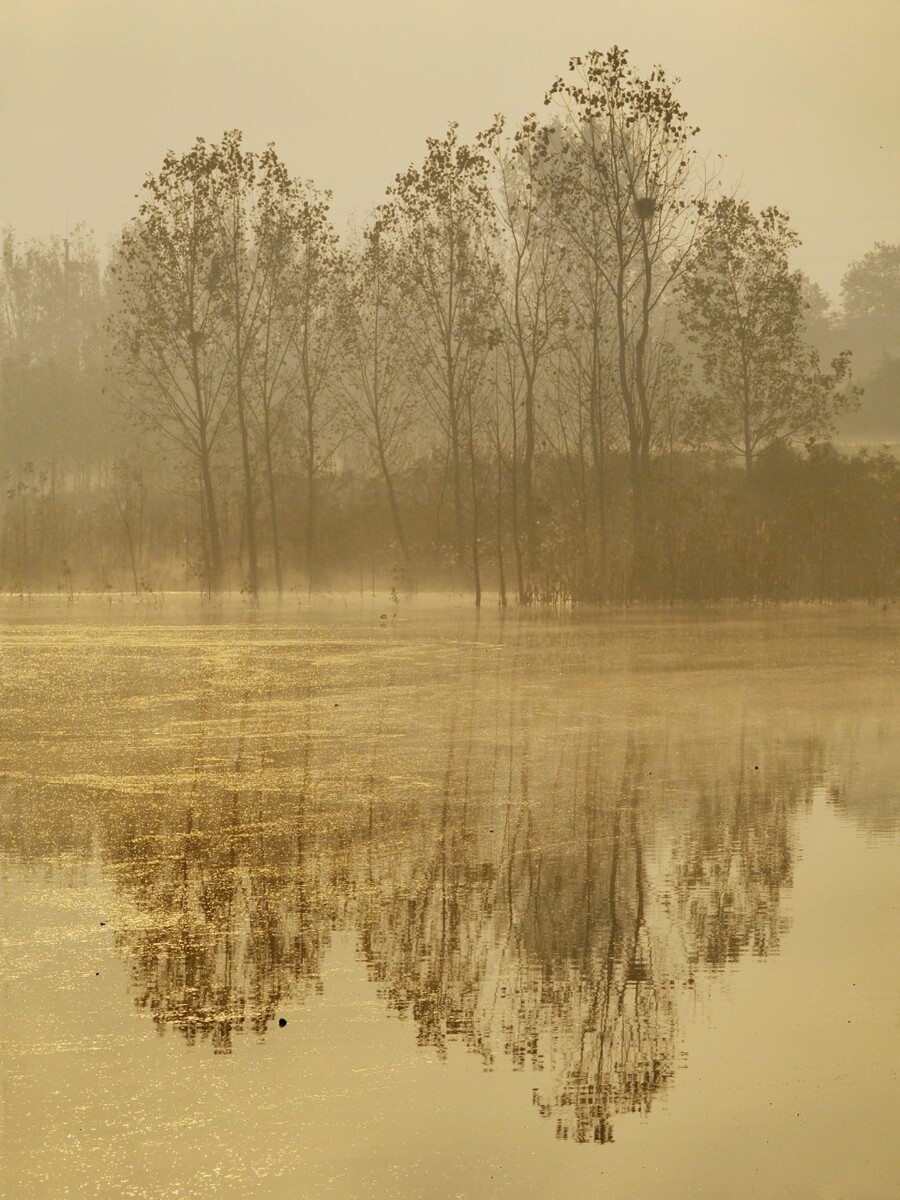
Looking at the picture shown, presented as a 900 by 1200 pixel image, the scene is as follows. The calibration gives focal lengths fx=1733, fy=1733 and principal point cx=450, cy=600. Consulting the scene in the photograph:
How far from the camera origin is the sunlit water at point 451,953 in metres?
4.58

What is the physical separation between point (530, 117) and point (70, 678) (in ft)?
74.1

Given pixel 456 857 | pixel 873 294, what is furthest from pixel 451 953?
pixel 873 294

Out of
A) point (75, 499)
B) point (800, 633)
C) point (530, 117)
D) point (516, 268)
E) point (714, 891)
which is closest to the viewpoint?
point (714, 891)

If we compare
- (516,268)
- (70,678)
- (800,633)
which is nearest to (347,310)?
(516,268)

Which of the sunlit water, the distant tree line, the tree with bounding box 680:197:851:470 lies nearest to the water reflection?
the sunlit water

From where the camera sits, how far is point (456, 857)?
845 cm

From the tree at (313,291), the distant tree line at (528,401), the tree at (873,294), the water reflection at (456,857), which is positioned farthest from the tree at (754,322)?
the tree at (873,294)

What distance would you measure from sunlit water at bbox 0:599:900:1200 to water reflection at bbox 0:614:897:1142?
0.03 metres

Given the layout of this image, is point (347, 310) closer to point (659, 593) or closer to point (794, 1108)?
point (659, 593)

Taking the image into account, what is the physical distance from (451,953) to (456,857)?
1.91 m

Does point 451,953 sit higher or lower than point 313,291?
lower

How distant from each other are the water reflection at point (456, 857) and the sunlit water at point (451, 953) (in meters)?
0.03

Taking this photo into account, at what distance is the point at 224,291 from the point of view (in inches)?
1841

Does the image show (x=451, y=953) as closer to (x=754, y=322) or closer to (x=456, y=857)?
(x=456, y=857)
